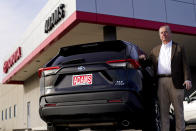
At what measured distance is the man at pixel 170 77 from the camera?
4.99 meters

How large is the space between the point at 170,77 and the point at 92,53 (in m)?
1.45

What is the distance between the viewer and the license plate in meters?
4.30

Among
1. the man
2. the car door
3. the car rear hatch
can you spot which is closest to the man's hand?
the man

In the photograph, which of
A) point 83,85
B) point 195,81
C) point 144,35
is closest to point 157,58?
point 83,85

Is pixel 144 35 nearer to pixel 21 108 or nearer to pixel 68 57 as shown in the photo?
pixel 68 57

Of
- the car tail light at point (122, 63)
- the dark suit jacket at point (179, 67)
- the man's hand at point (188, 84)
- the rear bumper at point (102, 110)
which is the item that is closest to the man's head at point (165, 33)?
the dark suit jacket at point (179, 67)

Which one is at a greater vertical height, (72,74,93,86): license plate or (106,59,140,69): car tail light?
(106,59,140,69): car tail light

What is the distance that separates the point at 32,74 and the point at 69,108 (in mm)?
22317

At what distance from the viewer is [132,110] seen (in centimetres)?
415

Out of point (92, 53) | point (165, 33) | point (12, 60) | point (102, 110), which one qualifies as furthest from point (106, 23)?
point (12, 60)

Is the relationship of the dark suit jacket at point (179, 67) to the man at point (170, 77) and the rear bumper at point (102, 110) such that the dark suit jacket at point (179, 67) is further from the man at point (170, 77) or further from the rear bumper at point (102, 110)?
the rear bumper at point (102, 110)

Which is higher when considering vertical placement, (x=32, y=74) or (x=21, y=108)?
(x=32, y=74)

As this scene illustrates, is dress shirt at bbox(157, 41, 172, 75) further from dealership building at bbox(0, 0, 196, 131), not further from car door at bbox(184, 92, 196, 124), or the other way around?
dealership building at bbox(0, 0, 196, 131)

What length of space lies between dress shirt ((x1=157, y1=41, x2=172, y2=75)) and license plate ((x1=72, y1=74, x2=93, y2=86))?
146 centimetres
